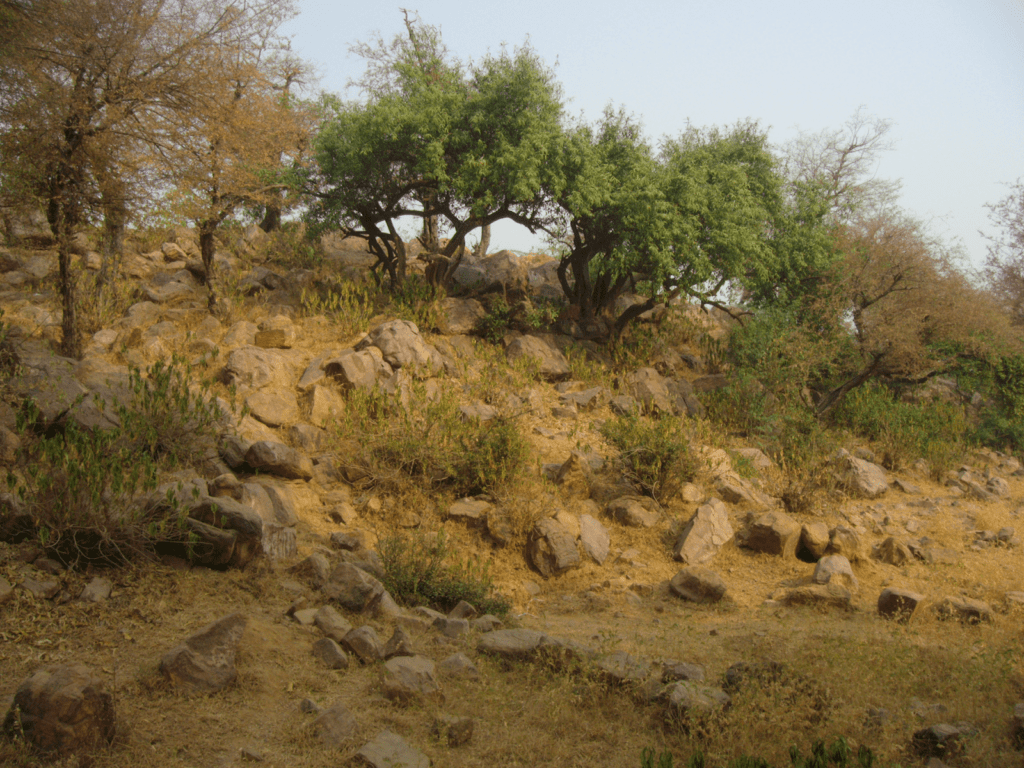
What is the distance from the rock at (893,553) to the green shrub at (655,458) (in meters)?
2.22

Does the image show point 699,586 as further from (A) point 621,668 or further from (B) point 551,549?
(A) point 621,668

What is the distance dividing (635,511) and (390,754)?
4.95m

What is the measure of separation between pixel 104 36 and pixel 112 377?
3933 mm

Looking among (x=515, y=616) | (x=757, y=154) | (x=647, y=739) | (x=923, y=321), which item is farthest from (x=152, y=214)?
(x=923, y=321)

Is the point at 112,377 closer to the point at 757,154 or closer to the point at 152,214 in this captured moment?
the point at 152,214

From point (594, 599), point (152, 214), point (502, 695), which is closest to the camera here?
point (502, 695)

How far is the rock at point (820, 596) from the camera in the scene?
6266 mm

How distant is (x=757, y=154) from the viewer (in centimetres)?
1472

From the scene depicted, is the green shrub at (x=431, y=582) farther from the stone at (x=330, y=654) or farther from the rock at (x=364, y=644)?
the stone at (x=330, y=654)

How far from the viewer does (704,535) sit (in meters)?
7.54

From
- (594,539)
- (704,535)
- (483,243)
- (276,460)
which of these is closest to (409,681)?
(594,539)

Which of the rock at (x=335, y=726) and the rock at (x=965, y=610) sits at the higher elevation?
the rock at (x=335, y=726)

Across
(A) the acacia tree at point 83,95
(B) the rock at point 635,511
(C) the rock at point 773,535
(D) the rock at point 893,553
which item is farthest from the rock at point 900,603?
(A) the acacia tree at point 83,95

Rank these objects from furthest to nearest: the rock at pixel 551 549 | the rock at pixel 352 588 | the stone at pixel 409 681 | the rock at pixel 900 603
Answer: the rock at pixel 551 549
the rock at pixel 900 603
the rock at pixel 352 588
the stone at pixel 409 681
